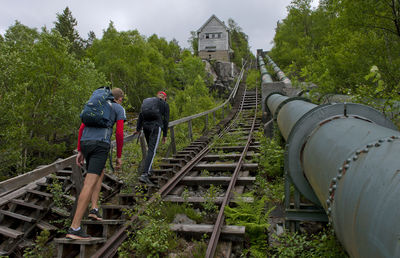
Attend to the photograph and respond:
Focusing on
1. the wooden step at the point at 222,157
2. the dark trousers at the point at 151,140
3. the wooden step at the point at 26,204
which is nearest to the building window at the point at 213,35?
the wooden step at the point at 222,157

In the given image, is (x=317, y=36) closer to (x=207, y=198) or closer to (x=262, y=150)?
(x=262, y=150)

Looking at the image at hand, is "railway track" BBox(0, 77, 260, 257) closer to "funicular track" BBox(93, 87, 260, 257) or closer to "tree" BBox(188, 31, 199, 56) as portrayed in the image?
"funicular track" BBox(93, 87, 260, 257)

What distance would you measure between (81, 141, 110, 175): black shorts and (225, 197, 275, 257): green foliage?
6.54ft

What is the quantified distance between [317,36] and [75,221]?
2689 cm

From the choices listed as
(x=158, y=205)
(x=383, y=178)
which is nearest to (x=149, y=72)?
(x=158, y=205)

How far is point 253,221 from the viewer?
363 cm

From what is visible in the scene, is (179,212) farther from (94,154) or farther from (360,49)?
(360,49)

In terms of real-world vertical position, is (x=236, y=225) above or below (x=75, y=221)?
below

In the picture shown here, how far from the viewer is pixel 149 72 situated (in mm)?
27875

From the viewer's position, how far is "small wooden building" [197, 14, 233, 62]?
4853 centimetres

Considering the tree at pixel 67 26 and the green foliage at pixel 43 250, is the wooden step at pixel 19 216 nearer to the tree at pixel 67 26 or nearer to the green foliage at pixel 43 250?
the green foliage at pixel 43 250

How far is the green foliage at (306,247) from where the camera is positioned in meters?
2.60

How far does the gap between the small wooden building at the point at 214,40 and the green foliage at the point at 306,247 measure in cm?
4742

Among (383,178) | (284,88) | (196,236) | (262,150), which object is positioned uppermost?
(284,88)
